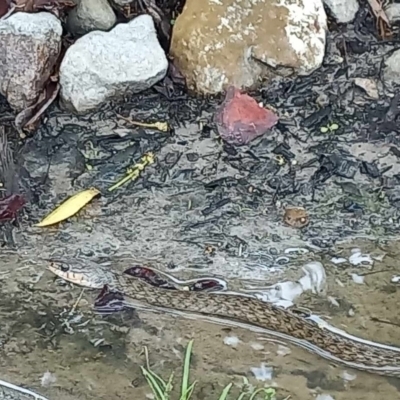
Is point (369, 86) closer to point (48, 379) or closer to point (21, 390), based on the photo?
point (48, 379)

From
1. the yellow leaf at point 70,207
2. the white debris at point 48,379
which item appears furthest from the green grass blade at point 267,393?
the yellow leaf at point 70,207

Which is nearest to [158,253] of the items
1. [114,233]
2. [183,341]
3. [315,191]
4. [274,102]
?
[114,233]

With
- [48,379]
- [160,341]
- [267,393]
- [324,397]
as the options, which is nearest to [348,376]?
[324,397]

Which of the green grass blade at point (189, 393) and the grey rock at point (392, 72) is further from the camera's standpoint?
the grey rock at point (392, 72)

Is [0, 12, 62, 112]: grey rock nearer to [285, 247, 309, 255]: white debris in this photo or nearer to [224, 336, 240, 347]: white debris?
[285, 247, 309, 255]: white debris

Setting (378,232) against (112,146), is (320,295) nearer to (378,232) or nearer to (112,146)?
(378,232)

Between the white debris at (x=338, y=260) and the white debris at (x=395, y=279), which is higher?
the white debris at (x=338, y=260)

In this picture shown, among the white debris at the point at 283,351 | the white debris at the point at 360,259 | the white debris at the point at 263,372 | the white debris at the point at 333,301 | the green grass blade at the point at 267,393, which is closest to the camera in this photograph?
the green grass blade at the point at 267,393

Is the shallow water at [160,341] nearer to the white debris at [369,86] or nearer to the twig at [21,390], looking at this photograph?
the twig at [21,390]
